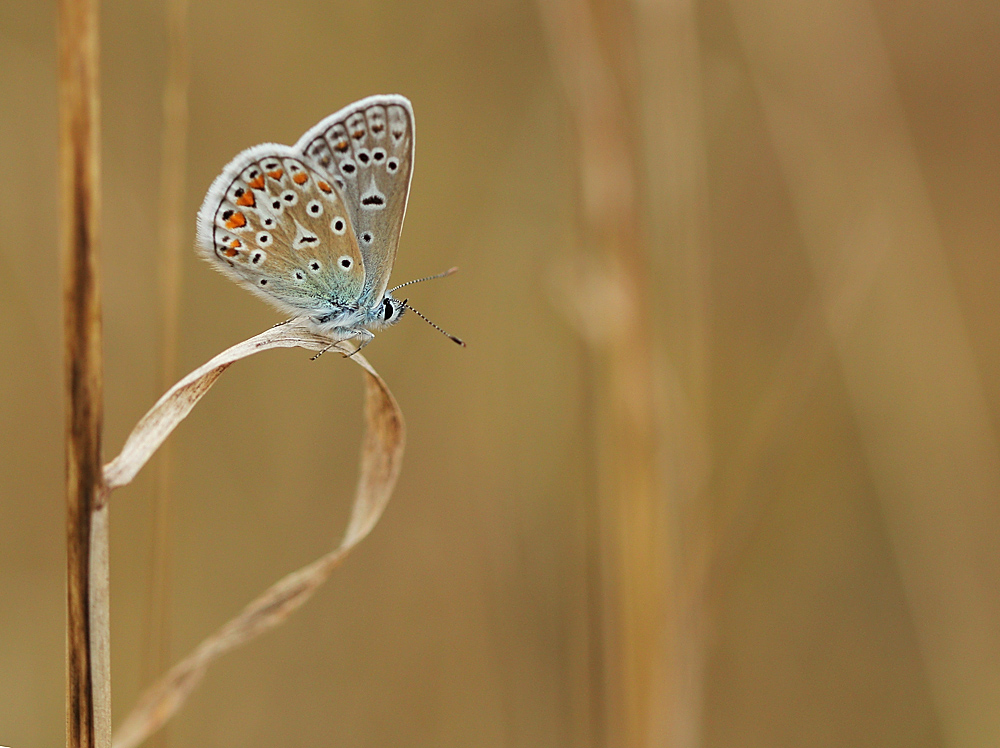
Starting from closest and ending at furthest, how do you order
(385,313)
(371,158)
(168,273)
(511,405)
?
(168,273) < (371,158) < (385,313) < (511,405)

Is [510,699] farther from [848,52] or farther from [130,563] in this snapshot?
[848,52]

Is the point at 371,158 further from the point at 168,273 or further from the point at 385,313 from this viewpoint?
the point at 168,273

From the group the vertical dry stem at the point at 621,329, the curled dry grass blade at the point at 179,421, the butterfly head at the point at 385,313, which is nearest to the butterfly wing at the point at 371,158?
the butterfly head at the point at 385,313

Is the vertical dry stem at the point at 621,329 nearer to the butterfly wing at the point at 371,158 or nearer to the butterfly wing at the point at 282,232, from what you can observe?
the butterfly wing at the point at 371,158

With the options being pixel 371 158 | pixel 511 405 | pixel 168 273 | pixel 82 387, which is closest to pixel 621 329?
pixel 371 158

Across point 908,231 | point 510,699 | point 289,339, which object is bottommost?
point 510,699

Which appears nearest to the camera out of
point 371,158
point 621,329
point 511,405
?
point 621,329

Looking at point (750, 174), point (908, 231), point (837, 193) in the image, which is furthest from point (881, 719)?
point (750, 174)
